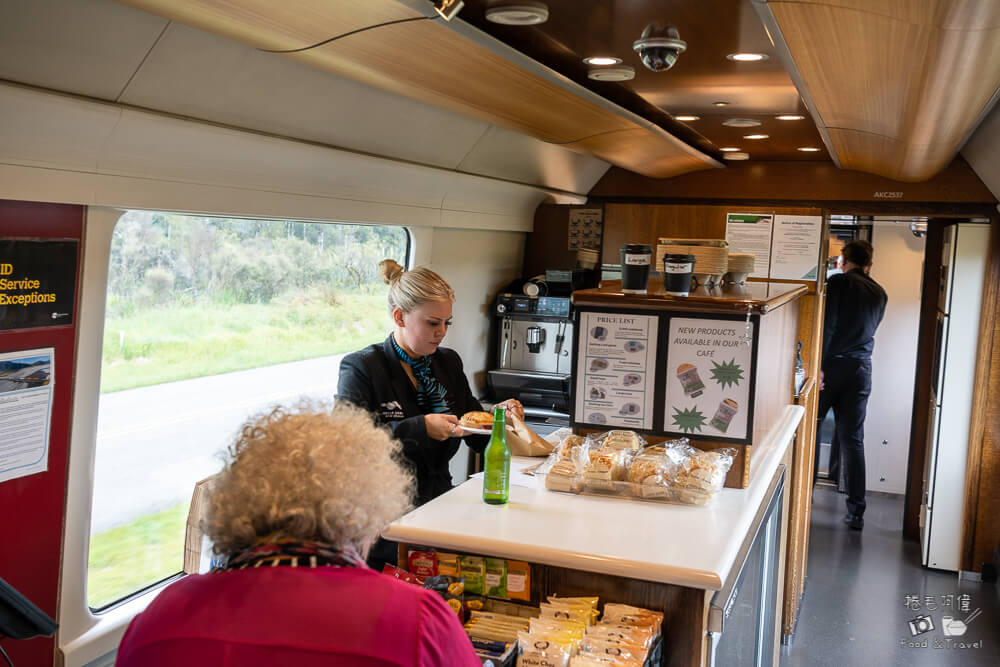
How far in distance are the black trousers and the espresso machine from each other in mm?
2291

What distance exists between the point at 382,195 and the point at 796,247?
257cm

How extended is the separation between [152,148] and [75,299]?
0.51 metres

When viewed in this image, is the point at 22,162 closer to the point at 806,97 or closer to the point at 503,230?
the point at 806,97

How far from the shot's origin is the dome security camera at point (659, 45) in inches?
Result: 112

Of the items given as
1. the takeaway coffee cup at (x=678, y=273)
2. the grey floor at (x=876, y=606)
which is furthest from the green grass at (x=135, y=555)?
the grey floor at (x=876, y=606)

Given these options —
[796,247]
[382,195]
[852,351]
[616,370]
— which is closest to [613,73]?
[382,195]

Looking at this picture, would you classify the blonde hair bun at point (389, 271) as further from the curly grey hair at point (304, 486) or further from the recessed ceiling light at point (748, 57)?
the curly grey hair at point (304, 486)

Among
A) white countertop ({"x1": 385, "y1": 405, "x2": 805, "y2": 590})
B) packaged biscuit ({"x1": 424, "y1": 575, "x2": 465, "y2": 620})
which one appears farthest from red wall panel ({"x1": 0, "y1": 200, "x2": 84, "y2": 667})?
packaged biscuit ({"x1": 424, "y1": 575, "x2": 465, "y2": 620})

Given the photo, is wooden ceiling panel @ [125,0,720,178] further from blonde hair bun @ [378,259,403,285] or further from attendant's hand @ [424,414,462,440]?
attendant's hand @ [424,414,462,440]

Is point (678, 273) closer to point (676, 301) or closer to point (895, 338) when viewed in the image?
point (676, 301)

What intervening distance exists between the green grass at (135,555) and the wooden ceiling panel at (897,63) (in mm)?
2620

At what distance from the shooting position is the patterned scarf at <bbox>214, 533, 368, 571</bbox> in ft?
4.15

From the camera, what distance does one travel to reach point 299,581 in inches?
48.4

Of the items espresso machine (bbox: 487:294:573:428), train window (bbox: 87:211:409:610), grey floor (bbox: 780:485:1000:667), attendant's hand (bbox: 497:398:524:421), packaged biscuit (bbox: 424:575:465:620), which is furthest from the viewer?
espresso machine (bbox: 487:294:573:428)
